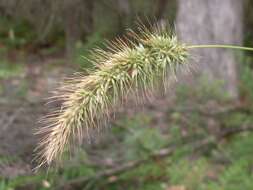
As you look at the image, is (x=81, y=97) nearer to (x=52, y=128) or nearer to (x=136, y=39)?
(x=52, y=128)

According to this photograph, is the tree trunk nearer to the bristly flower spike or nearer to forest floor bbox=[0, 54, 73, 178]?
forest floor bbox=[0, 54, 73, 178]

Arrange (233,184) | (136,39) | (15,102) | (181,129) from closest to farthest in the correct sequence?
1. (136,39)
2. (233,184)
3. (15,102)
4. (181,129)

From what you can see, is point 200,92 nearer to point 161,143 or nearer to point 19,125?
point 161,143

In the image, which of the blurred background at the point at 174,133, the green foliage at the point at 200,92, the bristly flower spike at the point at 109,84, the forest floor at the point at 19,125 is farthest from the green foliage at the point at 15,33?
the bristly flower spike at the point at 109,84

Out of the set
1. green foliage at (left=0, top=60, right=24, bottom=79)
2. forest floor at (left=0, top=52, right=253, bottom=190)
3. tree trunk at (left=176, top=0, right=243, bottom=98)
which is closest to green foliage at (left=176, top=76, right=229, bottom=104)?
forest floor at (left=0, top=52, right=253, bottom=190)

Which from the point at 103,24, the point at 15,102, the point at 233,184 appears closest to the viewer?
the point at 233,184

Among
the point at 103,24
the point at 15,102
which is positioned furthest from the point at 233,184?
the point at 103,24
